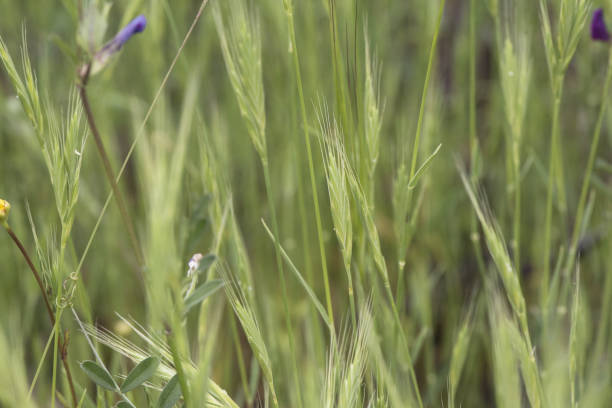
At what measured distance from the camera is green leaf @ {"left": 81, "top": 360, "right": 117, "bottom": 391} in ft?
1.97

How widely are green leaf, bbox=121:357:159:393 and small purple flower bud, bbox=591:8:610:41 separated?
74 centimetres

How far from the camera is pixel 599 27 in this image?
892 mm

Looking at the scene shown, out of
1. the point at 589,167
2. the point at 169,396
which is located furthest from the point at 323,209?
the point at 169,396

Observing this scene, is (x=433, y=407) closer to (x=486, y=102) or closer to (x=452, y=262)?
(x=452, y=262)

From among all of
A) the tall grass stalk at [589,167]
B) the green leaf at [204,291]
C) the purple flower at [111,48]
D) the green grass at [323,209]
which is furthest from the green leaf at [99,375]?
the tall grass stalk at [589,167]

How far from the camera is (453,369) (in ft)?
2.43

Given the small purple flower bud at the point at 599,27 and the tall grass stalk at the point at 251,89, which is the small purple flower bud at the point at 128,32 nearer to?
the tall grass stalk at the point at 251,89

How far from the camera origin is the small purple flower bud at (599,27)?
2.91 ft

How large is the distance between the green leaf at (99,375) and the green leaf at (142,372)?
0.02 m

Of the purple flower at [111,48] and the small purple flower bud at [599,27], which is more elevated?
the purple flower at [111,48]

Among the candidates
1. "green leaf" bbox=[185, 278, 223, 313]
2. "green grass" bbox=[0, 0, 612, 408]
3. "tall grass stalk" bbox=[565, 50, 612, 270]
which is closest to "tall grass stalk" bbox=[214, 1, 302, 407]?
"green grass" bbox=[0, 0, 612, 408]

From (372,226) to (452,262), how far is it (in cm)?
65

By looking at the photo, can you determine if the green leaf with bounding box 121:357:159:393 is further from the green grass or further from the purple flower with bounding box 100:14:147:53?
the purple flower with bounding box 100:14:147:53

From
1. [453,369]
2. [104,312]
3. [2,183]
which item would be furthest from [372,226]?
[2,183]
